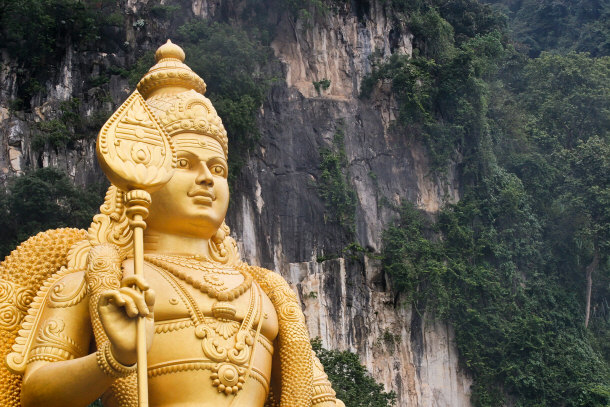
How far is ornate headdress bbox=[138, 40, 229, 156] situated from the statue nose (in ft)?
0.82

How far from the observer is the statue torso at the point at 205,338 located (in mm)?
4535

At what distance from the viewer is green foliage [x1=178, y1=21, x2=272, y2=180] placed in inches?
794

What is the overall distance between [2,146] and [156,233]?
15527 mm

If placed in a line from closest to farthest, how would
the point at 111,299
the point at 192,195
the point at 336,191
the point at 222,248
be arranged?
1. the point at 111,299
2. the point at 192,195
3. the point at 222,248
4. the point at 336,191

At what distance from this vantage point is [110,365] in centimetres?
402

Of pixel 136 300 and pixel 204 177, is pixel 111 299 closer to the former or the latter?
pixel 136 300

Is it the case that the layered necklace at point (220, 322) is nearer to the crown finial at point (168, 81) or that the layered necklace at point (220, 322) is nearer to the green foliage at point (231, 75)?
the crown finial at point (168, 81)

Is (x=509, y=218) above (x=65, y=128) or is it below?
below

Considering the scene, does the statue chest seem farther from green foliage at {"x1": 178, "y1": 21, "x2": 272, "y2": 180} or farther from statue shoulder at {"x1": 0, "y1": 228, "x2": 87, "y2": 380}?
green foliage at {"x1": 178, "y1": 21, "x2": 272, "y2": 180}

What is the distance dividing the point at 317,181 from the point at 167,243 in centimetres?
1660

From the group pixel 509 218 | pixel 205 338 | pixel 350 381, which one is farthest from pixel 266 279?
pixel 509 218

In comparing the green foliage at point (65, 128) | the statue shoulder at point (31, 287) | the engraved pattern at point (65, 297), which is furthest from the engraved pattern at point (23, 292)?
the green foliage at point (65, 128)

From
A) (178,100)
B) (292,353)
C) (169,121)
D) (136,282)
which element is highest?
(178,100)

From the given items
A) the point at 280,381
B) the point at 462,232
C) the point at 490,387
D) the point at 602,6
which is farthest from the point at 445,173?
the point at 280,381
